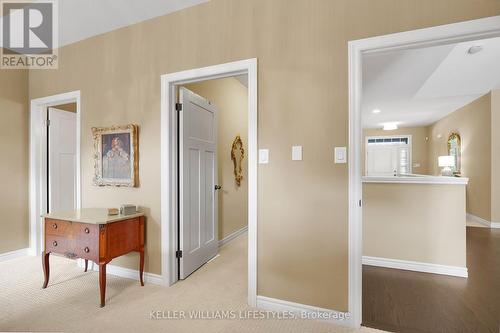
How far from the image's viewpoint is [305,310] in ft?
6.24

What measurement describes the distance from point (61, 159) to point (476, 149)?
790 cm

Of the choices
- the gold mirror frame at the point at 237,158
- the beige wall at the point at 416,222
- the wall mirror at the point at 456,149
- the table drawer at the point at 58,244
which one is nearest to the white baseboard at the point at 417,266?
the beige wall at the point at 416,222

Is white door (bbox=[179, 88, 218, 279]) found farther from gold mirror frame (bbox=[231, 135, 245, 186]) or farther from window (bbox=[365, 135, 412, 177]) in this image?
window (bbox=[365, 135, 412, 177])

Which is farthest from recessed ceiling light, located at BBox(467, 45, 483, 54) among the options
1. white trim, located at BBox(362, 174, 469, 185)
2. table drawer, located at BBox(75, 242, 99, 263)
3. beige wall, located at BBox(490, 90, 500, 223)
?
table drawer, located at BBox(75, 242, 99, 263)

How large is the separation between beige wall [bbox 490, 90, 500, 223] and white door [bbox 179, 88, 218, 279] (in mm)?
5450

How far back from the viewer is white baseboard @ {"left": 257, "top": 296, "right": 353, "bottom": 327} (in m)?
1.79

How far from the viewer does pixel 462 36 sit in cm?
153

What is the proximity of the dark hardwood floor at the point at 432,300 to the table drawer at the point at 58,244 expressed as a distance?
2.50 metres

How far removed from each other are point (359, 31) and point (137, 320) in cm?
268

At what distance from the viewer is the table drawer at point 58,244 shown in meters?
2.15

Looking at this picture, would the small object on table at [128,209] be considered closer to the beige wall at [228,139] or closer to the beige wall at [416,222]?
the beige wall at [228,139]

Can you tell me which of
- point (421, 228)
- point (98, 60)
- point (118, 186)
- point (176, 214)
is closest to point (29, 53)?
point (98, 60)

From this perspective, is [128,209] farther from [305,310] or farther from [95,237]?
[305,310]

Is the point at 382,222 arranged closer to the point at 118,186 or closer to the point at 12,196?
the point at 118,186
